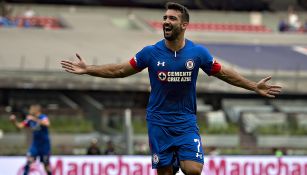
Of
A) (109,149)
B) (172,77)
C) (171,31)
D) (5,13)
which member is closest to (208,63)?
(172,77)

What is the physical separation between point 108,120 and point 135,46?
11438 mm

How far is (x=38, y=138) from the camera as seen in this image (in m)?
17.4

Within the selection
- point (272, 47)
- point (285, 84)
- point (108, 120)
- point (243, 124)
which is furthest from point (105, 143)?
point (272, 47)

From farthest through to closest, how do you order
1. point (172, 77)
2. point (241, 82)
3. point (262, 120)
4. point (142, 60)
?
point (262, 120), point (241, 82), point (142, 60), point (172, 77)

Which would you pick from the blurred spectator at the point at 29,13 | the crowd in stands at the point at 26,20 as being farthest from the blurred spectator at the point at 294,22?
the blurred spectator at the point at 29,13

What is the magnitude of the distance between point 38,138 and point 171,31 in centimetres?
1022

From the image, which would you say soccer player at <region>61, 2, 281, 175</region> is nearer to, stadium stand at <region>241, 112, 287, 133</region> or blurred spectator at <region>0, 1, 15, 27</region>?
stadium stand at <region>241, 112, 287, 133</region>

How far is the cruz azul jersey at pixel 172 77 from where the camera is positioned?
7895 mm

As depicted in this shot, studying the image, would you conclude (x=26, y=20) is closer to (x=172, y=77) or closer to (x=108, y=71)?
(x=108, y=71)

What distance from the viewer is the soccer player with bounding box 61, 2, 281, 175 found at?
790 centimetres

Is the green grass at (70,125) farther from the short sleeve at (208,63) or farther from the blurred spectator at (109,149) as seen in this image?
the short sleeve at (208,63)

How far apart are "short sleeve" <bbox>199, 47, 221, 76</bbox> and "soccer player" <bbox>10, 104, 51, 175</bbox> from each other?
9.26 metres

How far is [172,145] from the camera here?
8031mm

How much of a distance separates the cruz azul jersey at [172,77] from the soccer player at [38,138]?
9154mm
